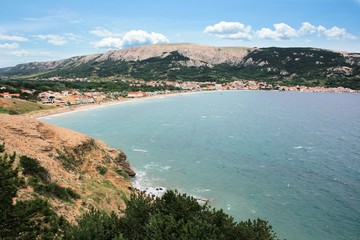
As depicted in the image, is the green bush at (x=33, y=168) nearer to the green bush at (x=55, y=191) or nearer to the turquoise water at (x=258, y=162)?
the green bush at (x=55, y=191)

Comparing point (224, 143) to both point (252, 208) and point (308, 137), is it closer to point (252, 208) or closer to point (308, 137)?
point (308, 137)

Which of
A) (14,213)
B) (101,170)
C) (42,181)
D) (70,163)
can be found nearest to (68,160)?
(70,163)

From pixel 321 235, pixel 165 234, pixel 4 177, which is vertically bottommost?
Answer: pixel 321 235

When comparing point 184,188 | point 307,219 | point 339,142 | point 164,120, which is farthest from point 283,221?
point 164,120

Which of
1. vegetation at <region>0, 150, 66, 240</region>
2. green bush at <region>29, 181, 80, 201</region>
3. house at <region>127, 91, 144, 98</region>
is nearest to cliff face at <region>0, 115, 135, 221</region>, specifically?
green bush at <region>29, 181, 80, 201</region>

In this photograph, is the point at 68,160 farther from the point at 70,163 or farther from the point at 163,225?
the point at 163,225

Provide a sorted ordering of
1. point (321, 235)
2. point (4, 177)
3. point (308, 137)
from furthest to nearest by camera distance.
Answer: point (308, 137) → point (321, 235) → point (4, 177)
